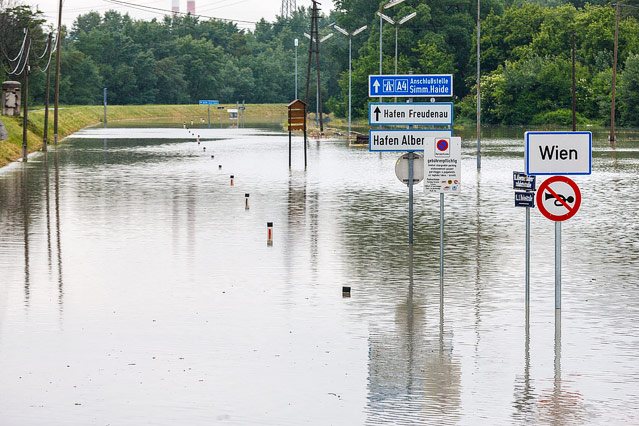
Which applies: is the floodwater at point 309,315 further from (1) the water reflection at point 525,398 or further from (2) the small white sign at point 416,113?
(2) the small white sign at point 416,113

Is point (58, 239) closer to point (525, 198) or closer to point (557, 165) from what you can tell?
→ point (525, 198)

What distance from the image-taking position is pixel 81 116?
11194 cm

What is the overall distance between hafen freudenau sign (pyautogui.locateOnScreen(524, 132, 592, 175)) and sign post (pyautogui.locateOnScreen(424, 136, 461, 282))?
339 centimetres

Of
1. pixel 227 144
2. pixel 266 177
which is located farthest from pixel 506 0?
pixel 266 177

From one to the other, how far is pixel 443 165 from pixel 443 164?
2 cm

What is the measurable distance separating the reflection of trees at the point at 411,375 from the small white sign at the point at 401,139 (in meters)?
7.07

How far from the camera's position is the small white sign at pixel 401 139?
783 inches

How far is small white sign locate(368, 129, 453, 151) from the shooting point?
1989 cm

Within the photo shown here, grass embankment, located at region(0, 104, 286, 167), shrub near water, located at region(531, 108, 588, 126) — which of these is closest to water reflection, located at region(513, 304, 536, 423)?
grass embankment, located at region(0, 104, 286, 167)

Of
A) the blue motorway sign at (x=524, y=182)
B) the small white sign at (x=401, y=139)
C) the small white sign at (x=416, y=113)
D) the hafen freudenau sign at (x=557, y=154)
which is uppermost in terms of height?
the small white sign at (x=416, y=113)

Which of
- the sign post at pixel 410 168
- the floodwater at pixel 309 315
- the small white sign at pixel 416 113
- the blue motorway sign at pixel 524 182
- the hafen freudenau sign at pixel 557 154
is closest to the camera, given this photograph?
the floodwater at pixel 309 315

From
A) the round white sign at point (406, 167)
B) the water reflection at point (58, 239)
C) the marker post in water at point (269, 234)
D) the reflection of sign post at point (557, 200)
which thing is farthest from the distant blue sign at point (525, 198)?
the marker post in water at point (269, 234)

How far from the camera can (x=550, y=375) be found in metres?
10.4

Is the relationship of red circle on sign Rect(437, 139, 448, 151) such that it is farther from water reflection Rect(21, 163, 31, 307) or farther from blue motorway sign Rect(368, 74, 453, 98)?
water reflection Rect(21, 163, 31, 307)
